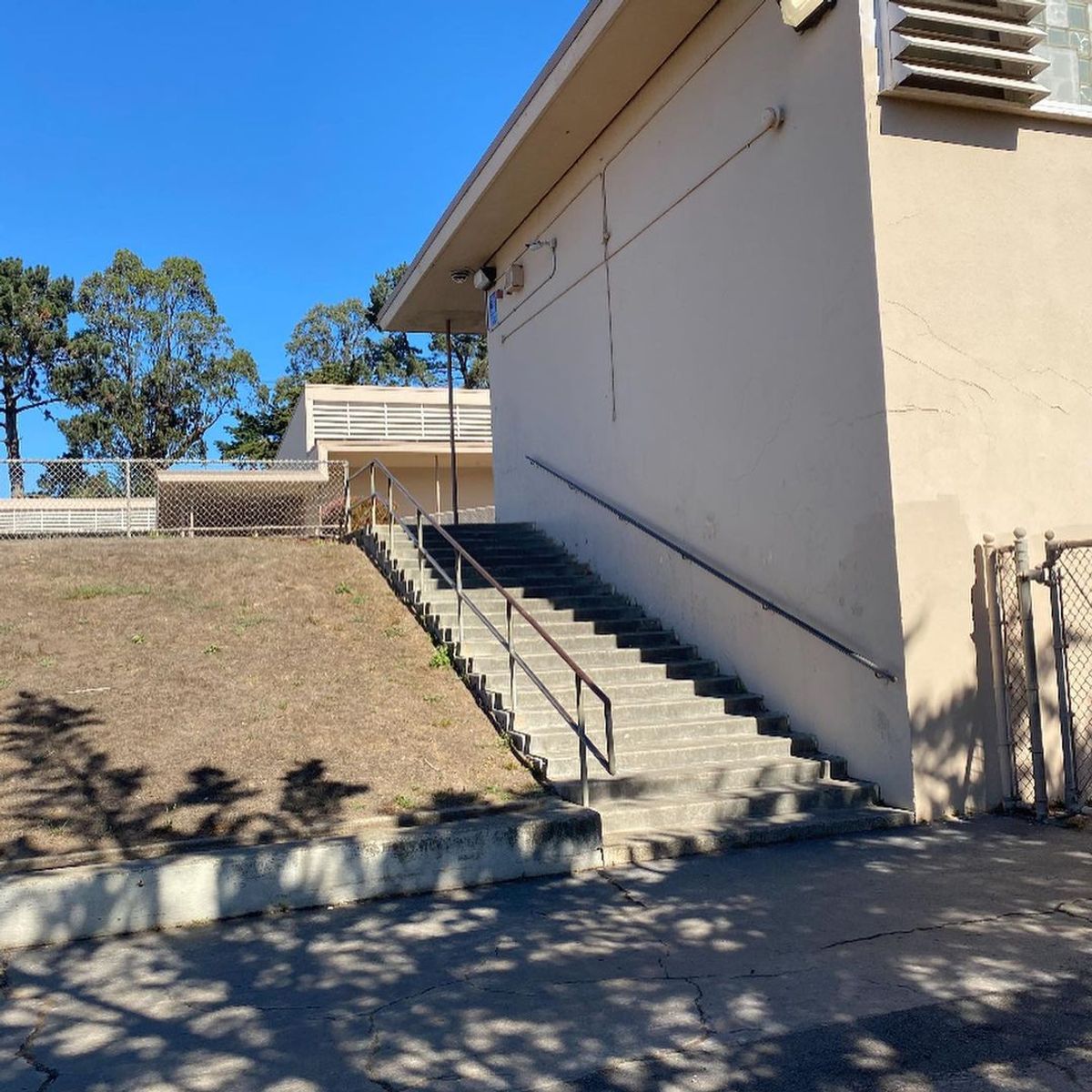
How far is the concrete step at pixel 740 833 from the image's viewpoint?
240 inches

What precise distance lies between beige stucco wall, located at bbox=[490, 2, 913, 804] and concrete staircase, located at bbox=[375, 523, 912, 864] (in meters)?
0.29

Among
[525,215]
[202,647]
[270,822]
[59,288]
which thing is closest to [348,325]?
[59,288]

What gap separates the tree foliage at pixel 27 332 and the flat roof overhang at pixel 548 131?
3106 cm

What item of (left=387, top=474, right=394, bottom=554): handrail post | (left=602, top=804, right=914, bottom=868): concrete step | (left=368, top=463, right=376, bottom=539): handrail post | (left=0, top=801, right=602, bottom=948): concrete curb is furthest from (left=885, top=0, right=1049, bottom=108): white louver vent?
(left=368, top=463, right=376, bottom=539): handrail post

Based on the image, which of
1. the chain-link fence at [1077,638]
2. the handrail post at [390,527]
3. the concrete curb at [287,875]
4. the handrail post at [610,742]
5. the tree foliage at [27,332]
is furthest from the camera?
the tree foliage at [27,332]

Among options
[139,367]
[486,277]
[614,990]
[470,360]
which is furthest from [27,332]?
[614,990]

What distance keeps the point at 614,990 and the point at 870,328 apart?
481cm

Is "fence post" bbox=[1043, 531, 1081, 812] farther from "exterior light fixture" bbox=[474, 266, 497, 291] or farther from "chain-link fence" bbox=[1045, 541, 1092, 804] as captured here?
"exterior light fixture" bbox=[474, 266, 497, 291]

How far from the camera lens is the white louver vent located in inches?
275

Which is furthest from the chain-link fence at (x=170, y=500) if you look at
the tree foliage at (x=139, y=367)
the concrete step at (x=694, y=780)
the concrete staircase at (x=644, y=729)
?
the tree foliage at (x=139, y=367)

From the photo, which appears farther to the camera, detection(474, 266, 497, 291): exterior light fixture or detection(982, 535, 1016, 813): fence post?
detection(474, 266, 497, 291): exterior light fixture

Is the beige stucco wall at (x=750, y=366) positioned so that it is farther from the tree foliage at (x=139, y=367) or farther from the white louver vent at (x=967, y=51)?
the tree foliage at (x=139, y=367)

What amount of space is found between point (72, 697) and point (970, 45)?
806 cm

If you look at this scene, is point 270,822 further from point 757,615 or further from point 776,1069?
point 757,615
